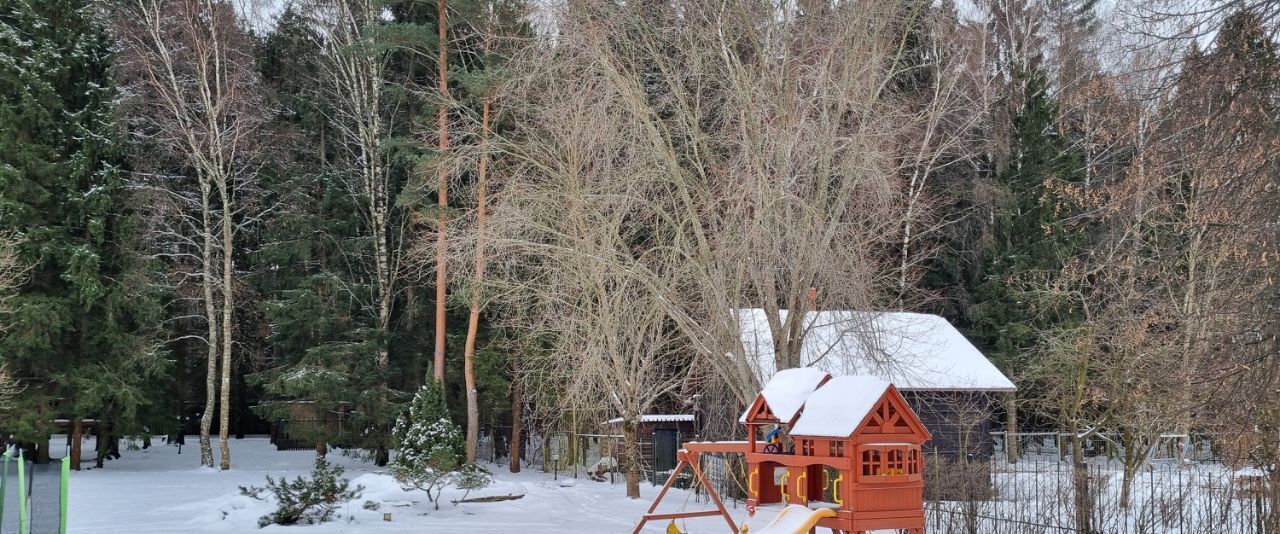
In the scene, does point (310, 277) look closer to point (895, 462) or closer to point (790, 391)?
point (790, 391)

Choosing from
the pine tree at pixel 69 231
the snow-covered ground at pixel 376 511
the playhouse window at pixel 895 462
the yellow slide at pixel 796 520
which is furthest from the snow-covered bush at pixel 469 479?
the pine tree at pixel 69 231

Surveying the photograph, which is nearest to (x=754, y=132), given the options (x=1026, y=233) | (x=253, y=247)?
A: (x=1026, y=233)

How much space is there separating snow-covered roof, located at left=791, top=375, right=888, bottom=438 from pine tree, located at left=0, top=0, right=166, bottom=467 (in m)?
A: 21.6

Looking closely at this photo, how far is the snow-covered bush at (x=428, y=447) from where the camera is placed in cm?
1761

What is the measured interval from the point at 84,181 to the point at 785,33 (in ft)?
70.3

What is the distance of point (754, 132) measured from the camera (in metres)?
11.5

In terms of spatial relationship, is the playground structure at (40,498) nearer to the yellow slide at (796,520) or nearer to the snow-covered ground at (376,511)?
the snow-covered ground at (376,511)

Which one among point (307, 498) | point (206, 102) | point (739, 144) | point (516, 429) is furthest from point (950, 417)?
point (206, 102)

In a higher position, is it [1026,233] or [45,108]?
[45,108]

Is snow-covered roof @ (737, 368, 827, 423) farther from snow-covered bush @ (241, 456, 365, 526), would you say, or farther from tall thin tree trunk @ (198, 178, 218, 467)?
tall thin tree trunk @ (198, 178, 218, 467)

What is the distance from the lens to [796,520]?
7527mm

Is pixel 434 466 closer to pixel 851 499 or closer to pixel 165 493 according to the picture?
pixel 165 493

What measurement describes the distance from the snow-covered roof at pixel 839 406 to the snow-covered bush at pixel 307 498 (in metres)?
9.85

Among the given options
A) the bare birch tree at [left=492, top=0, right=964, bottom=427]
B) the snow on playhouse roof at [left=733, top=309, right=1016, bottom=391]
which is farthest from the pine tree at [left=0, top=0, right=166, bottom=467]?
the bare birch tree at [left=492, top=0, right=964, bottom=427]
